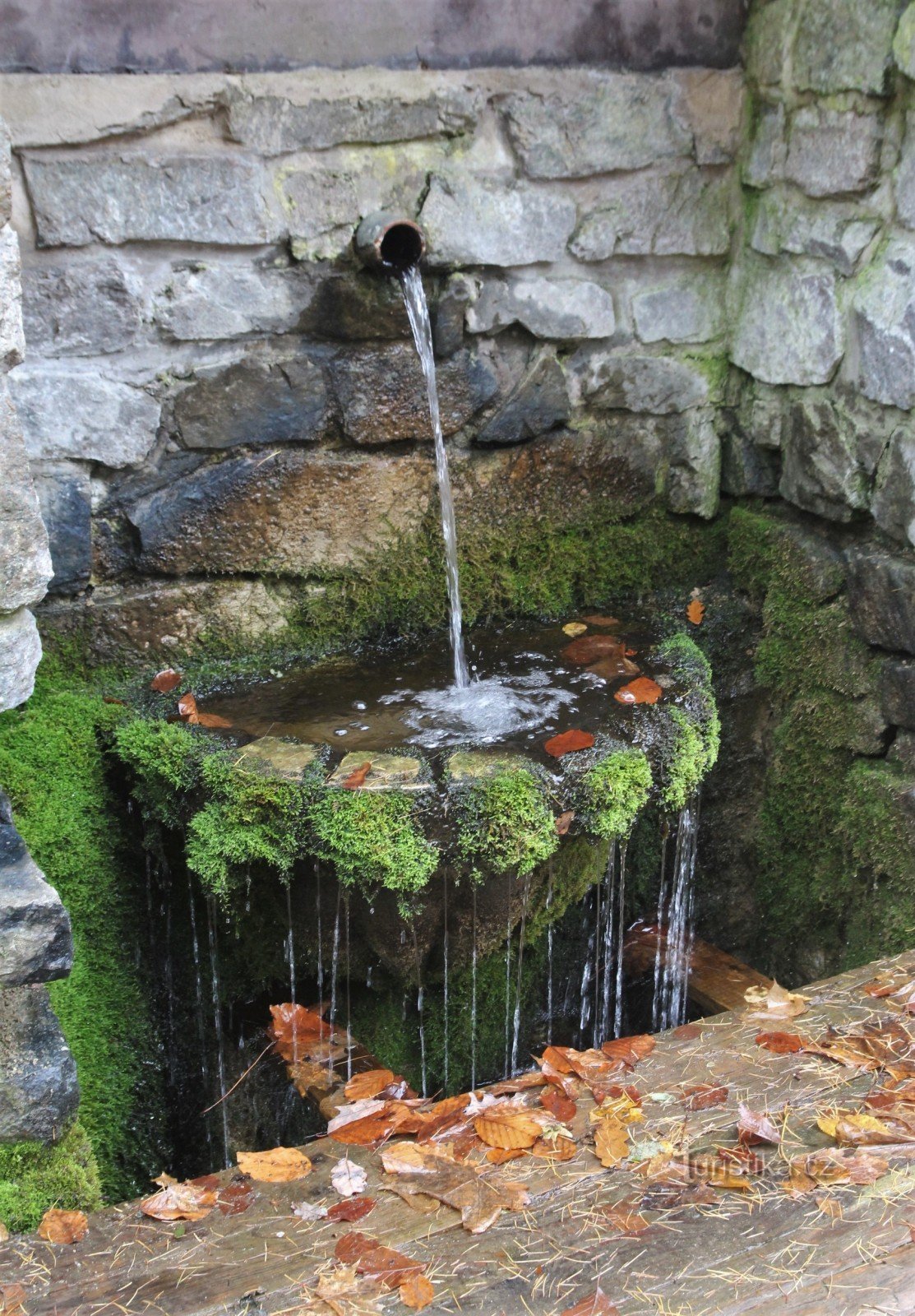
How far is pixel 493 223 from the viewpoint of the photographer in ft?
10.1

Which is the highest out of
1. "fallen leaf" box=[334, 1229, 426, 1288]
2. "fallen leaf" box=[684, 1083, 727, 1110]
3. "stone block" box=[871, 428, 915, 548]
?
"stone block" box=[871, 428, 915, 548]

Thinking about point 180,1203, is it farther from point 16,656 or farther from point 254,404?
point 254,404

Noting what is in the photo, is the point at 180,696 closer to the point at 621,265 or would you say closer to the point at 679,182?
the point at 621,265

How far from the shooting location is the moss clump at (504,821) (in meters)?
2.51

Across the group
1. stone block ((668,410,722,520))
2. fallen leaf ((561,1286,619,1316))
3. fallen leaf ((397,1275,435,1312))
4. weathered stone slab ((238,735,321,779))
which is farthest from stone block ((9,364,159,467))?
fallen leaf ((561,1286,619,1316))

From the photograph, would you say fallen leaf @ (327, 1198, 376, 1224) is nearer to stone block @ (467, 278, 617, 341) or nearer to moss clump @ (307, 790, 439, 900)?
moss clump @ (307, 790, 439, 900)

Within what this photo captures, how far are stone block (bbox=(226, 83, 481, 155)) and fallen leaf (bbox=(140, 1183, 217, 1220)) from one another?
227 cm

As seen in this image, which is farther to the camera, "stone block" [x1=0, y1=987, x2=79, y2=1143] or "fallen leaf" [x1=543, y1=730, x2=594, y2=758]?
"fallen leaf" [x1=543, y1=730, x2=594, y2=758]

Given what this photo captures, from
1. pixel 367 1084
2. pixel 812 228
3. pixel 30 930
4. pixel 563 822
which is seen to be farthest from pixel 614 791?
pixel 812 228

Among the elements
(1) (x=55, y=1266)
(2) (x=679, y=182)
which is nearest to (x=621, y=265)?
(2) (x=679, y=182)

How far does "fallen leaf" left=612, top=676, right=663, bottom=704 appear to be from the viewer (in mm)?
2885

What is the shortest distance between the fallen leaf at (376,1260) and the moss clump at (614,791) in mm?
1001

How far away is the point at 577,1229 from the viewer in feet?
6.31

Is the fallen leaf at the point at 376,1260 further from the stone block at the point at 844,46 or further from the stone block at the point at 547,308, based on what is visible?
the stone block at the point at 844,46
